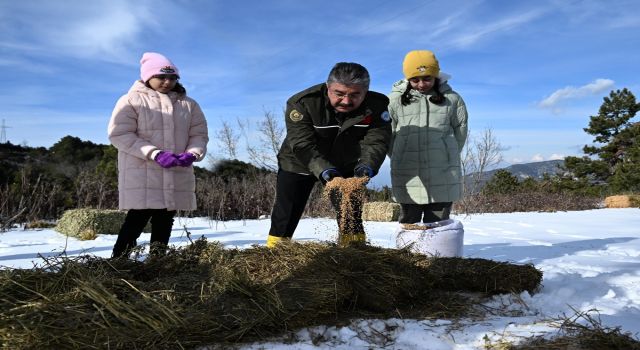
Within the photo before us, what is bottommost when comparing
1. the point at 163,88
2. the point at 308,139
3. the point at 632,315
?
the point at 632,315

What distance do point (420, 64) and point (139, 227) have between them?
2.39 meters

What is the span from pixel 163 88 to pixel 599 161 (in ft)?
81.2

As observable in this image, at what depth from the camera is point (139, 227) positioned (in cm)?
340

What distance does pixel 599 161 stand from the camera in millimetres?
23125

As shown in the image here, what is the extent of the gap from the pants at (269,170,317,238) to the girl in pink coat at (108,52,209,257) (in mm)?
733

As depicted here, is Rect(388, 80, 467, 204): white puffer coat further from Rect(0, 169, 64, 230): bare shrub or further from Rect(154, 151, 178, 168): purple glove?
Rect(0, 169, 64, 230): bare shrub

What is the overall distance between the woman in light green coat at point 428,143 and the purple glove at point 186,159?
1.56 metres

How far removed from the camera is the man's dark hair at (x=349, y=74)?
292 cm

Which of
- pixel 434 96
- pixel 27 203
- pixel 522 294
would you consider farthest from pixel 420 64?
pixel 27 203

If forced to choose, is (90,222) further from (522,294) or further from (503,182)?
(503,182)

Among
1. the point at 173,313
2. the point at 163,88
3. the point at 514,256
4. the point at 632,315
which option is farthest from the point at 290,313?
the point at 514,256

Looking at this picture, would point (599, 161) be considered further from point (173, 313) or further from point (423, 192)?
point (173, 313)

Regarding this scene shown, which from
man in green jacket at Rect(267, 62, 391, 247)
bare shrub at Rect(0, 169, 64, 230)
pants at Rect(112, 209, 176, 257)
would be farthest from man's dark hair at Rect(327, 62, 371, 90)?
bare shrub at Rect(0, 169, 64, 230)

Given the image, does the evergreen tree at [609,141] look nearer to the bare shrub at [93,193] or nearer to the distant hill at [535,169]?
the distant hill at [535,169]
